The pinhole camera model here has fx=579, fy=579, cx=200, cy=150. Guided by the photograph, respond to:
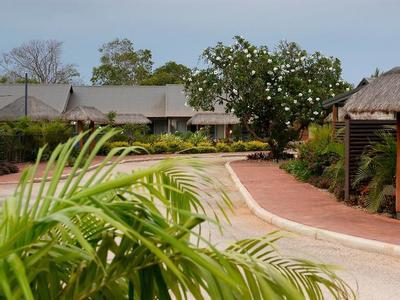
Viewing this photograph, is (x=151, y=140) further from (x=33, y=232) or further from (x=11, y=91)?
(x=33, y=232)

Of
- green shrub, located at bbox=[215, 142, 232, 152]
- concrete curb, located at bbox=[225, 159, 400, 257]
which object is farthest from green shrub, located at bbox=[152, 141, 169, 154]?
concrete curb, located at bbox=[225, 159, 400, 257]

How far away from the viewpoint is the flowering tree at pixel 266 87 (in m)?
30.9

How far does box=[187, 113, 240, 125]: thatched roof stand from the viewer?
164ft

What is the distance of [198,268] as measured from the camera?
65.1 inches

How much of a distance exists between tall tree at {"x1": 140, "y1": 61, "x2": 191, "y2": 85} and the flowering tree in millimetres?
34081

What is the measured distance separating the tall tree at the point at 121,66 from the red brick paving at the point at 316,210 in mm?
57245

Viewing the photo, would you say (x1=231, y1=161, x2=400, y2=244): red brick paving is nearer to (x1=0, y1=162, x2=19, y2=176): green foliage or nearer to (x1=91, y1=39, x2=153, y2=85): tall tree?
(x1=0, y1=162, x2=19, y2=176): green foliage

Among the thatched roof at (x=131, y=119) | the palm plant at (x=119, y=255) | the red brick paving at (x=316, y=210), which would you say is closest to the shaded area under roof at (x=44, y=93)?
the thatched roof at (x=131, y=119)

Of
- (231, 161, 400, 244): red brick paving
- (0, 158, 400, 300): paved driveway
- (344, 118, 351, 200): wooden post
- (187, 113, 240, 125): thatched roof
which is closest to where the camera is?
(0, 158, 400, 300): paved driveway

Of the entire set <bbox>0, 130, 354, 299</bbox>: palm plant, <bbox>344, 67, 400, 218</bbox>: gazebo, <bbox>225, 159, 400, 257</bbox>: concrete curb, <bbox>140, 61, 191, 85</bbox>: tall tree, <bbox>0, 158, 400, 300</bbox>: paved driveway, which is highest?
<bbox>140, 61, 191, 85</bbox>: tall tree

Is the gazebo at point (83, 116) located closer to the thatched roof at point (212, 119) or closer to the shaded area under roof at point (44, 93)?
the shaded area under roof at point (44, 93)

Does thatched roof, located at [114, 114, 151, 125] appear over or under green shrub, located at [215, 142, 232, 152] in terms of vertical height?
over

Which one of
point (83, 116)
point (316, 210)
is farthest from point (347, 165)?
point (83, 116)

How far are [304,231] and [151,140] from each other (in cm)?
3261
